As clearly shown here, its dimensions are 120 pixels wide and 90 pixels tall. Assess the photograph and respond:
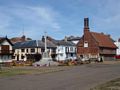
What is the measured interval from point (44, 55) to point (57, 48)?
1615 inches

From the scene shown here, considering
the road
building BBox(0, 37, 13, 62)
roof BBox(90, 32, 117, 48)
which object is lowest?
the road

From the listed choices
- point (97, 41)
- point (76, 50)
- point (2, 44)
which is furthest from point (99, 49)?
point (2, 44)

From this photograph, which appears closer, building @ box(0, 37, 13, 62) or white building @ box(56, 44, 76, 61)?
building @ box(0, 37, 13, 62)

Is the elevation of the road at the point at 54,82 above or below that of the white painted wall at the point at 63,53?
below

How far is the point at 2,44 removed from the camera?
279 ft

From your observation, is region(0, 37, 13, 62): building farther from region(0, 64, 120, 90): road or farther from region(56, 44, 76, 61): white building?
region(0, 64, 120, 90): road

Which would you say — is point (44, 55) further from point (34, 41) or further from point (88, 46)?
point (88, 46)

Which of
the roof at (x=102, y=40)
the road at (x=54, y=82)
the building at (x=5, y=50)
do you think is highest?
the roof at (x=102, y=40)

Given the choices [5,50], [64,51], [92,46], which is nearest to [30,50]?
[5,50]

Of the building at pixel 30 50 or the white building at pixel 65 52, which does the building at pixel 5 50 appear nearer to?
the building at pixel 30 50

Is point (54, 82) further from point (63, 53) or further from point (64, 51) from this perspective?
point (64, 51)

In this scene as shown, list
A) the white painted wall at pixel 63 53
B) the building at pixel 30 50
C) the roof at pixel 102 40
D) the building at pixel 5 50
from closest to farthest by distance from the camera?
1. the building at pixel 5 50
2. the building at pixel 30 50
3. the roof at pixel 102 40
4. the white painted wall at pixel 63 53

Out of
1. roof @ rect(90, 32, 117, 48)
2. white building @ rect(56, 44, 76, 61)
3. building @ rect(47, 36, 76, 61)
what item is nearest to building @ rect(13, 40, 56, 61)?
building @ rect(47, 36, 76, 61)

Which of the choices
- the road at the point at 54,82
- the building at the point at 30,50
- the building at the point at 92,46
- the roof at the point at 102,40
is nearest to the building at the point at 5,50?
the building at the point at 30,50
